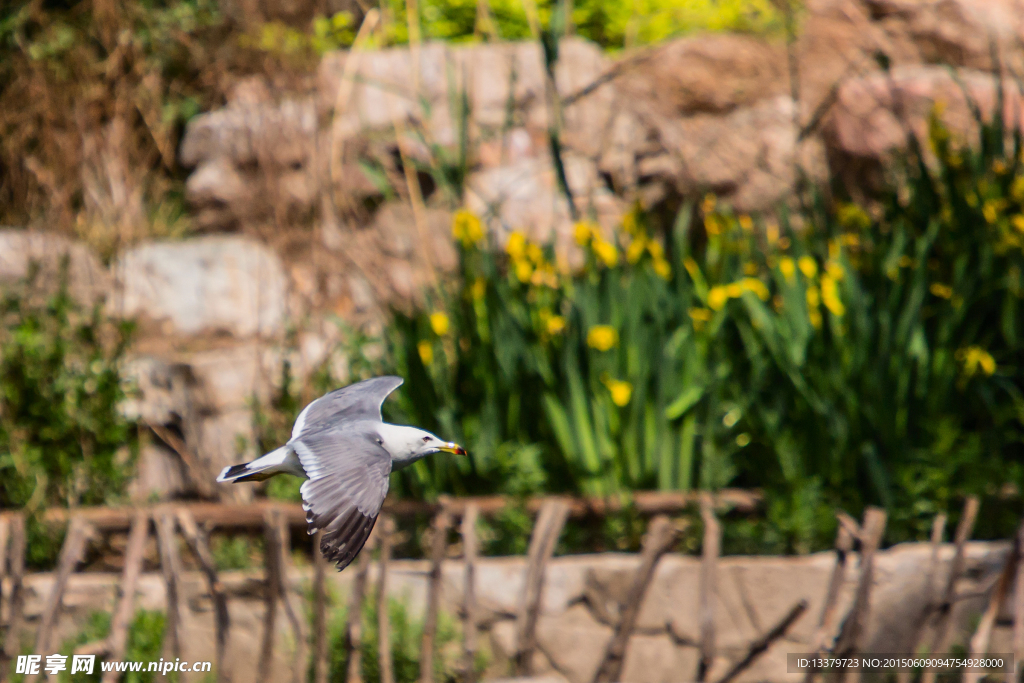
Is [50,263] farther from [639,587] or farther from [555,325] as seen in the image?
[639,587]

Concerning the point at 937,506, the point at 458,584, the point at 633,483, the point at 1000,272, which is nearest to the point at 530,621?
the point at 458,584

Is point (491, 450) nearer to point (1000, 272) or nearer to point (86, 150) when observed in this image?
point (1000, 272)

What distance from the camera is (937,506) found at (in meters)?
3.13

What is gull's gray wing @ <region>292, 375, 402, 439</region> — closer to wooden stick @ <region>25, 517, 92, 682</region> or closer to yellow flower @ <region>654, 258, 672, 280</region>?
wooden stick @ <region>25, 517, 92, 682</region>

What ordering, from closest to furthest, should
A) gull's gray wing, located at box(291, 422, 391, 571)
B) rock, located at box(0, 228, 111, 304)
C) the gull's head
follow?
gull's gray wing, located at box(291, 422, 391, 571)
the gull's head
rock, located at box(0, 228, 111, 304)

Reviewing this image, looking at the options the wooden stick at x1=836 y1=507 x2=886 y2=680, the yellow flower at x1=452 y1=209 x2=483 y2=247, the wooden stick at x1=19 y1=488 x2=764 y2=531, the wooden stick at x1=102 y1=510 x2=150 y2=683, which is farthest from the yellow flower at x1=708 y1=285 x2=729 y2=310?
the wooden stick at x1=102 y1=510 x2=150 y2=683

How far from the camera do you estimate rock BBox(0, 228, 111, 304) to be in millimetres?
4160

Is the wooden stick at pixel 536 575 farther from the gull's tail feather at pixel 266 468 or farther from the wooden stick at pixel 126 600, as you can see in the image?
the gull's tail feather at pixel 266 468

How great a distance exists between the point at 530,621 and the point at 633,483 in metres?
0.96

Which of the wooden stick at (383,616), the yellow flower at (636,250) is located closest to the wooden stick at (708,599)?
the wooden stick at (383,616)

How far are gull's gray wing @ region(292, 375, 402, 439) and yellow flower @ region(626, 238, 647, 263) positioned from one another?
7.46ft

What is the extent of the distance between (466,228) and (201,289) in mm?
1930

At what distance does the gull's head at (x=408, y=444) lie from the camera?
1040mm

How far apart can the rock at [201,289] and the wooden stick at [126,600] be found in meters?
2.13
